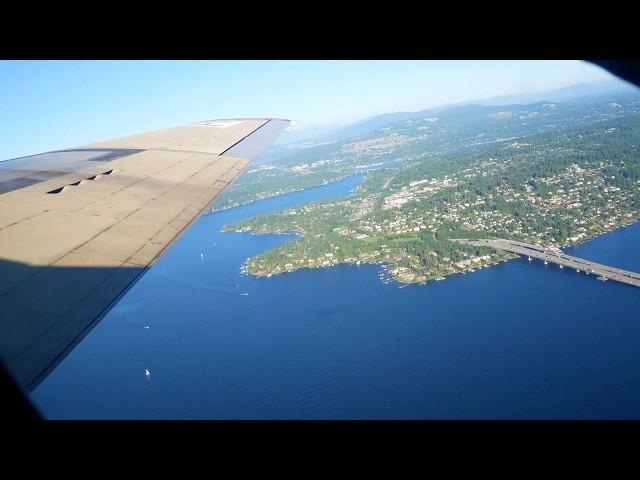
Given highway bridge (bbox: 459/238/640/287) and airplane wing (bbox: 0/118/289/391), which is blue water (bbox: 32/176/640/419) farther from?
airplane wing (bbox: 0/118/289/391)

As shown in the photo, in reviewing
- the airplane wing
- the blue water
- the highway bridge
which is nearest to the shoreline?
the blue water

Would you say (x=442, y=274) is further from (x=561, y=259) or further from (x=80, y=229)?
(x=80, y=229)

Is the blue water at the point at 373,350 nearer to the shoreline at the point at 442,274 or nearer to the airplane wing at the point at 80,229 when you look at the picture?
the shoreline at the point at 442,274

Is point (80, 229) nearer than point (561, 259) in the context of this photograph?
Yes

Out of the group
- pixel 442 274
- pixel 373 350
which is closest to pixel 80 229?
pixel 373 350

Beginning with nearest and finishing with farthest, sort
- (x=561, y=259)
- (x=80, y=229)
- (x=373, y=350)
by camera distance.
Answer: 1. (x=80, y=229)
2. (x=373, y=350)
3. (x=561, y=259)
